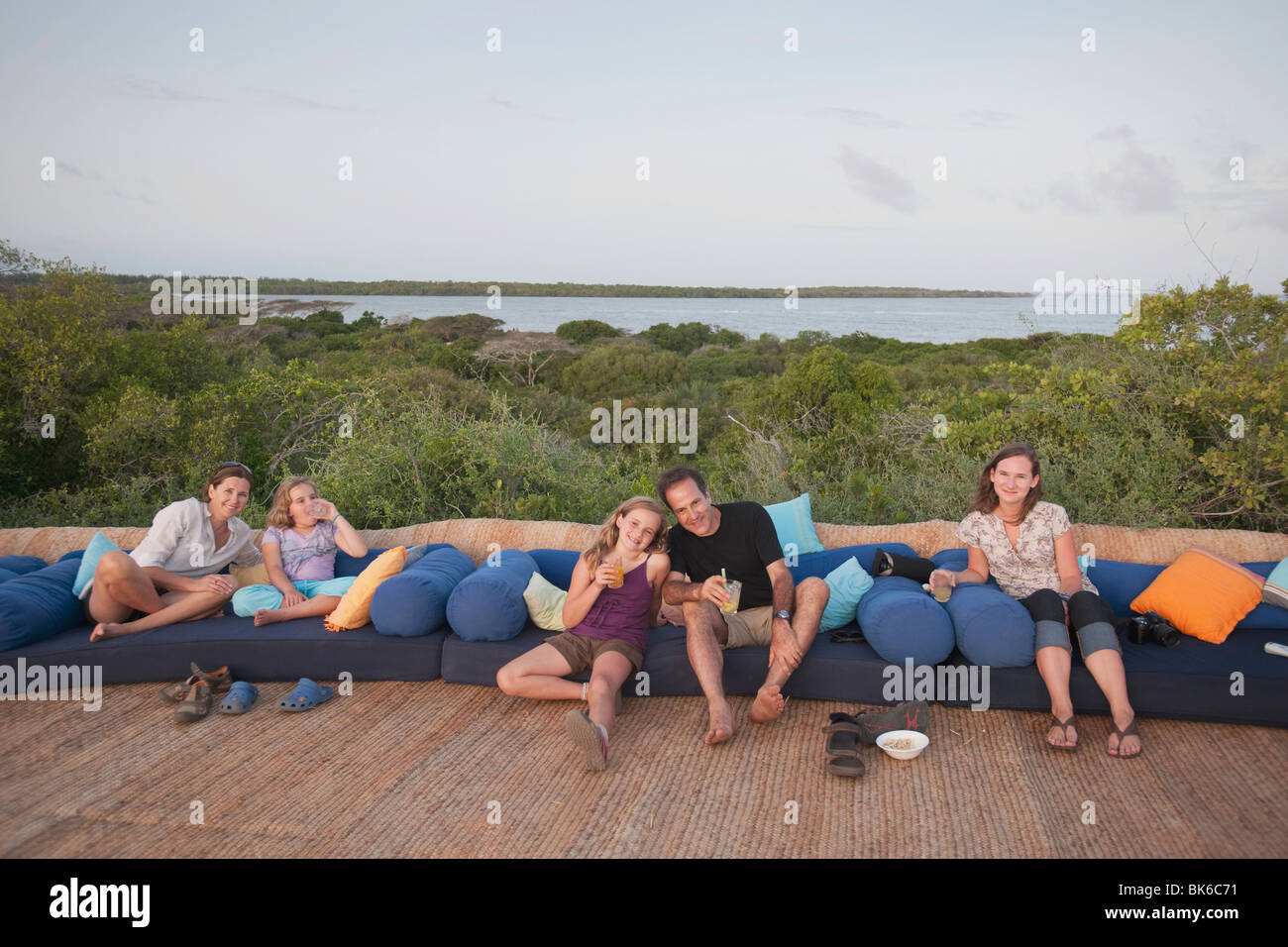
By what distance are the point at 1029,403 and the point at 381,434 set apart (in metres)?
4.86

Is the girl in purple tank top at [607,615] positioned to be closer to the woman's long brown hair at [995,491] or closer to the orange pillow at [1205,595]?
the woman's long brown hair at [995,491]

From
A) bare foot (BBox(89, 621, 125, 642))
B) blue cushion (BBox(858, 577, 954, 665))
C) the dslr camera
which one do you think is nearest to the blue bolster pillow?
blue cushion (BBox(858, 577, 954, 665))

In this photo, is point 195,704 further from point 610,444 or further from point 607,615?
point 610,444

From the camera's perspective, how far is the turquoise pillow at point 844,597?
367 cm

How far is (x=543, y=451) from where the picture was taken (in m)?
6.14

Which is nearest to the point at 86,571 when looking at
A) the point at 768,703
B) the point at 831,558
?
the point at 768,703

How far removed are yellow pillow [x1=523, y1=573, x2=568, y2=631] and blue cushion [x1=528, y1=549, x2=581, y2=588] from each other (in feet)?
1.19

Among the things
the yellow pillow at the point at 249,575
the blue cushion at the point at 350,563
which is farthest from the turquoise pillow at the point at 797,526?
the yellow pillow at the point at 249,575

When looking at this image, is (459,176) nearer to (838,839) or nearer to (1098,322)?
(1098,322)

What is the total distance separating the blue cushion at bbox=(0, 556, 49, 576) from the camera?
4414 millimetres

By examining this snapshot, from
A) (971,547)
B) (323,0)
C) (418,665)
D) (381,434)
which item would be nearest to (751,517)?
(971,547)

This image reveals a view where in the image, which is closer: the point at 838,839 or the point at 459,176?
the point at 838,839

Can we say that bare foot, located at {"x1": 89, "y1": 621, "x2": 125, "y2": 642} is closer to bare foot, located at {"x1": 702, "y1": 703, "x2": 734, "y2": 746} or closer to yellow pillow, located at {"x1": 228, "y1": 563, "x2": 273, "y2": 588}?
yellow pillow, located at {"x1": 228, "y1": 563, "x2": 273, "y2": 588}

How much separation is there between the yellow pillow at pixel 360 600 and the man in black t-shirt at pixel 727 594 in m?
1.38
